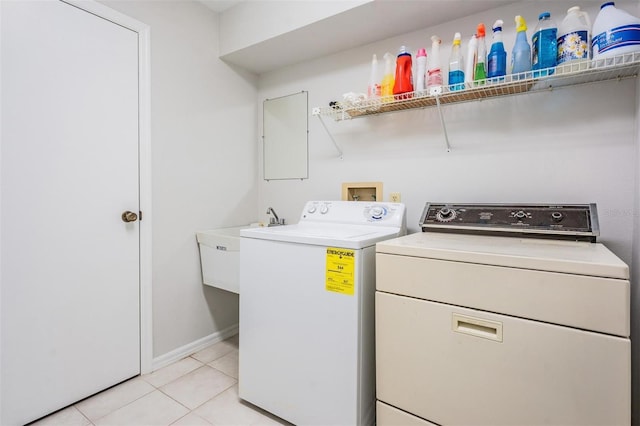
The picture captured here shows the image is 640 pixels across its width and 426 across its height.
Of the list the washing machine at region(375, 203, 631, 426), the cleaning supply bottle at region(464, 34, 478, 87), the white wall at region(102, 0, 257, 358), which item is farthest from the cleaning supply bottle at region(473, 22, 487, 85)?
the white wall at region(102, 0, 257, 358)

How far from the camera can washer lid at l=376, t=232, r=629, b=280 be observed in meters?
0.89

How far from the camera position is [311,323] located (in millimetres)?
1386

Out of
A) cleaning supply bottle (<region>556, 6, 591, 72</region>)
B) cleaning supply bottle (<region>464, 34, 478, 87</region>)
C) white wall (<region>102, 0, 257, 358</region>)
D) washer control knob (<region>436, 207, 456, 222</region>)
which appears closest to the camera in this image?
cleaning supply bottle (<region>556, 6, 591, 72</region>)

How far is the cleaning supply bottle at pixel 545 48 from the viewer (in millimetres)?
1304

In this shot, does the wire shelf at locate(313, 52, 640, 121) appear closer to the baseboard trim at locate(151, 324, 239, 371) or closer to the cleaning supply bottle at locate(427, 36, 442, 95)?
the cleaning supply bottle at locate(427, 36, 442, 95)

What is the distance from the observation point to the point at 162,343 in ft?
6.55

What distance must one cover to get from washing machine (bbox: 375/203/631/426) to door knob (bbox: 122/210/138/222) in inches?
57.2

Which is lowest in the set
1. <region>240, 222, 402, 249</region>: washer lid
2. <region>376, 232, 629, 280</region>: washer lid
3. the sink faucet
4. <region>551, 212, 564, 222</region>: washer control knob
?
<region>376, 232, 629, 280</region>: washer lid

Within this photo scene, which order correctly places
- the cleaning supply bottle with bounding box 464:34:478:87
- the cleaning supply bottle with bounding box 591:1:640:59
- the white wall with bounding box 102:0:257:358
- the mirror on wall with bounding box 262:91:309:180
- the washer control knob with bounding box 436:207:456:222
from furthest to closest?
the mirror on wall with bounding box 262:91:309:180
the white wall with bounding box 102:0:257:358
the washer control knob with bounding box 436:207:456:222
the cleaning supply bottle with bounding box 464:34:478:87
the cleaning supply bottle with bounding box 591:1:640:59

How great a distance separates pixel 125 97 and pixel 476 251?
197 centimetres

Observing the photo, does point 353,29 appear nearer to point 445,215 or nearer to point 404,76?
point 404,76

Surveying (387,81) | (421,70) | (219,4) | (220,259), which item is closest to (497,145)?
(421,70)

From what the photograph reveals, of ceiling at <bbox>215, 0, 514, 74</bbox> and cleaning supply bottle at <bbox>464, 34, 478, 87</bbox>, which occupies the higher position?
ceiling at <bbox>215, 0, 514, 74</bbox>

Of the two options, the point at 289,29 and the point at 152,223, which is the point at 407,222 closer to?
the point at 289,29
